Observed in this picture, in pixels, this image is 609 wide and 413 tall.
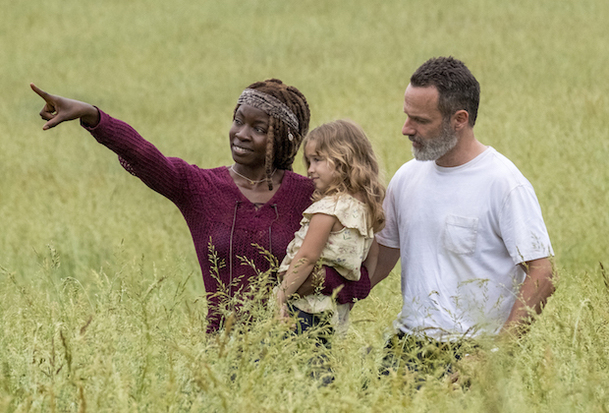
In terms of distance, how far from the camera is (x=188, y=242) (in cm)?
724

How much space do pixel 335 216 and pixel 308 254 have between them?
0.21 metres

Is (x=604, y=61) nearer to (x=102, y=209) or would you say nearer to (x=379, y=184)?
(x=102, y=209)

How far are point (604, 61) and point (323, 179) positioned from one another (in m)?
13.0

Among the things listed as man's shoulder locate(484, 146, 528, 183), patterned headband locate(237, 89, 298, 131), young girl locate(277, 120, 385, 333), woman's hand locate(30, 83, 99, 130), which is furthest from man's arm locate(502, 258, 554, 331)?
woman's hand locate(30, 83, 99, 130)

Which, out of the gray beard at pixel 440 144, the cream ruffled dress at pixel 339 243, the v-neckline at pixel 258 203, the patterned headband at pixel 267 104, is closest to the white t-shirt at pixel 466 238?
the gray beard at pixel 440 144

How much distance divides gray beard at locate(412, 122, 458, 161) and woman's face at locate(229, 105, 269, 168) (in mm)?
755

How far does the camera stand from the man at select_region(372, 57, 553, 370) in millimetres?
3438

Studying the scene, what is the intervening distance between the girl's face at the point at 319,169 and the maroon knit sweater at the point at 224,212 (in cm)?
21

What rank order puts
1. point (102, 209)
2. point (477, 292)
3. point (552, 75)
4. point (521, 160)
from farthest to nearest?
point (552, 75), point (521, 160), point (102, 209), point (477, 292)

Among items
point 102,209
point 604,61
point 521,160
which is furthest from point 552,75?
point 102,209

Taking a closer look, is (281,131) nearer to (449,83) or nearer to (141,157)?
(141,157)

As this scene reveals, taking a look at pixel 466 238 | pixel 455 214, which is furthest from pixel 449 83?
pixel 466 238

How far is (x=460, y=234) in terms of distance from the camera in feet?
11.5

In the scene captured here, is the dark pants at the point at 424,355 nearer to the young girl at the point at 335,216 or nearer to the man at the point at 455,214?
the man at the point at 455,214
